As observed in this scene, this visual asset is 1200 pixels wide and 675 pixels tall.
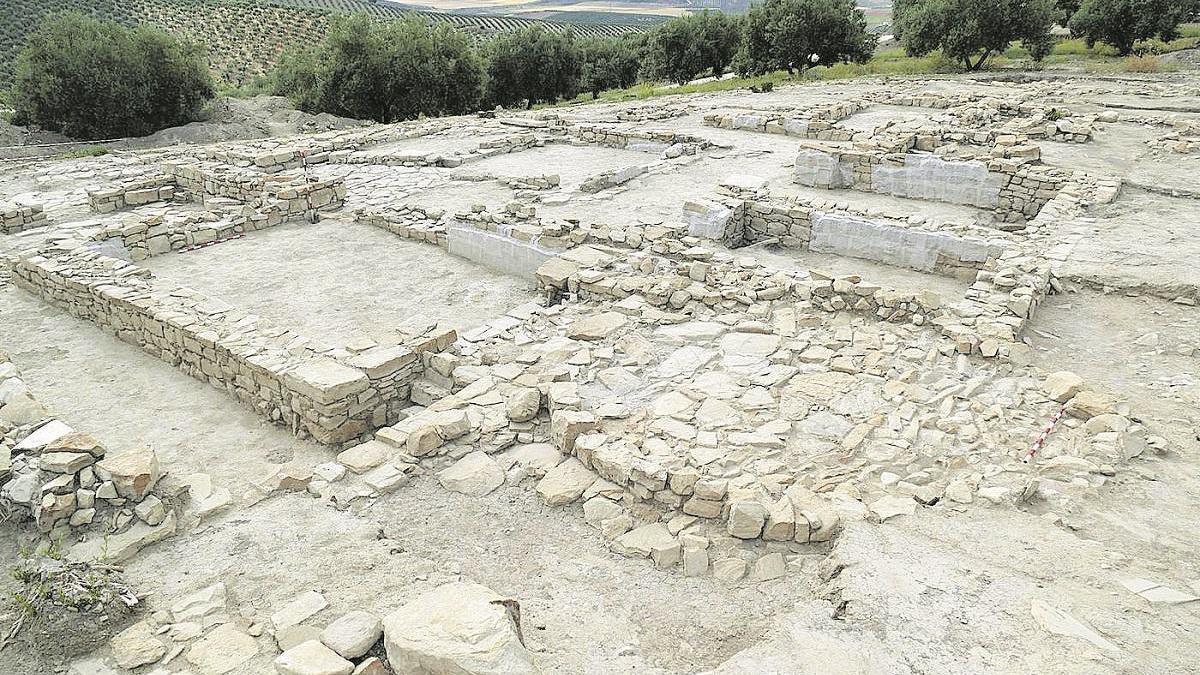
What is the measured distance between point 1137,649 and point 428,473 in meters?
4.10

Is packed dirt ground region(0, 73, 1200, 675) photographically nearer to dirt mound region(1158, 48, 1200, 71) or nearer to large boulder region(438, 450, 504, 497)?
large boulder region(438, 450, 504, 497)

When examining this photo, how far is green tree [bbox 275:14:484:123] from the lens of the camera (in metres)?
25.8

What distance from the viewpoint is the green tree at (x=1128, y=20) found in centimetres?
2680

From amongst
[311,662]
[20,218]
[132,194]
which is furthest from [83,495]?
[132,194]

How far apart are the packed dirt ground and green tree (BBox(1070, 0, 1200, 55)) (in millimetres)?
19771

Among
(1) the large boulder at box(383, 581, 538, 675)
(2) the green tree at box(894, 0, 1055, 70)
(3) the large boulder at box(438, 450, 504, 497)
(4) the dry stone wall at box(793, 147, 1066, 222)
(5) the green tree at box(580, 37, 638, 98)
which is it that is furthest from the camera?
(5) the green tree at box(580, 37, 638, 98)

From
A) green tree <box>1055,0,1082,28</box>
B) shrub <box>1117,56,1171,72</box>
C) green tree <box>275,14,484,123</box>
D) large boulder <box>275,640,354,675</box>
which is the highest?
green tree <box>1055,0,1082,28</box>

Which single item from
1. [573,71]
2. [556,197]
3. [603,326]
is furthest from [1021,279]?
[573,71]

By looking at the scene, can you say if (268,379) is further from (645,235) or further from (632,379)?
(645,235)

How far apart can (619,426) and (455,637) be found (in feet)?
8.08

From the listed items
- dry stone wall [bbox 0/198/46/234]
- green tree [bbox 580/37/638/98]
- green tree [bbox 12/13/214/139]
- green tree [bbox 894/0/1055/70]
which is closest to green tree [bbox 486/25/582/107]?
green tree [bbox 580/37/638/98]

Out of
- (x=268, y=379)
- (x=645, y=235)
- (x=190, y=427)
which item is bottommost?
(x=190, y=427)

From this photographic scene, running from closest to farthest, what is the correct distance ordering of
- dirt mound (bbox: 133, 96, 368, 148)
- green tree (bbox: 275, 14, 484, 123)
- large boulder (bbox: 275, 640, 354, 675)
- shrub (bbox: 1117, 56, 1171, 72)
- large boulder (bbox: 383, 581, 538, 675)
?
large boulder (bbox: 383, 581, 538, 675)
large boulder (bbox: 275, 640, 354, 675)
dirt mound (bbox: 133, 96, 368, 148)
shrub (bbox: 1117, 56, 1171, 72)
green tree (bbox: 275, 14, 484, 123)

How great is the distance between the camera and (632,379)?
6105 millimetres
